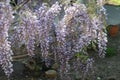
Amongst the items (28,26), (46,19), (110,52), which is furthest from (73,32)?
(110,52)

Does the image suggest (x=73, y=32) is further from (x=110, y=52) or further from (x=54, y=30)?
(x=110, y=52)

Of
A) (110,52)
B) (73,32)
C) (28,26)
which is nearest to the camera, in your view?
(28,26)

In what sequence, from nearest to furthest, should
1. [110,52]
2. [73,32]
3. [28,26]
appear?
1. [28,26]
2. [73,32]
3. [110,52]

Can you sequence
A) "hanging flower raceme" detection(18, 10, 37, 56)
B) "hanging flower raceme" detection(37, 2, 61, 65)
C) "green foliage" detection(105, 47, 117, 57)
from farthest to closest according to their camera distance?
"green foliage" detection(105, 47, 117, 57) → "hanging flower raceme" detection(37, 2, 61, 65) → "hanging flower raceme" detection(18, 10, 37, 56)

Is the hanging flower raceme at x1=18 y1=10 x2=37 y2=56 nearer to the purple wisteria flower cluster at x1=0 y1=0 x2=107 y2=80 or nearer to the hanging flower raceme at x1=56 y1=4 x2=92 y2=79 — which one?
the purple wisteria flower cluster at x1=0 y1=0 x2=107 y2=80

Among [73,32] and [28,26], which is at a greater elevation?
[28,26]

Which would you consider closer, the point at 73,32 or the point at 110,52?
the point at 73,32

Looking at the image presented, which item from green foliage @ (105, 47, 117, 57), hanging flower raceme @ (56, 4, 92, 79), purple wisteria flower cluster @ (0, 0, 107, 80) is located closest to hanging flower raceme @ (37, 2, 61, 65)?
purple wisteria flower cluster @ (0, 0, 107, 80)

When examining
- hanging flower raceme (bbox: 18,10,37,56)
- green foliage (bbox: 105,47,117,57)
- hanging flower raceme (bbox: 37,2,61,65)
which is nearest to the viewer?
hanging flower raceme (bbox: 18,10,37,56)

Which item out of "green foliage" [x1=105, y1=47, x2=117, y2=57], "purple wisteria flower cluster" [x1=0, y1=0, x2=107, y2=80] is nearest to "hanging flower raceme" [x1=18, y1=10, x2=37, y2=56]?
"purple wisteria flower cluster" [x1=0, y1=0, x2=107, y2=80]

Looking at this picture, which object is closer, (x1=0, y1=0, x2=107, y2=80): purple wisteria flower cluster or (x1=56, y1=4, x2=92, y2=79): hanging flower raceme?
(x1=0, y1=0, x2=107, y2=80): purple wisteria flower cluster

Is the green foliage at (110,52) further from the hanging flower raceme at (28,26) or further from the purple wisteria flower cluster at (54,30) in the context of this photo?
the hanging flower raceme at (28,26)

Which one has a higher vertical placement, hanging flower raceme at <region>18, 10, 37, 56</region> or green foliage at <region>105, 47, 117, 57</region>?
hanging flower raceme at <region>18, 10, 37, 56</region>

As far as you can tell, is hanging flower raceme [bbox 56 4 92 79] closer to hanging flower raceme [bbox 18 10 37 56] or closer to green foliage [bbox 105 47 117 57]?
hanging flower raceme [bbox 18 10 37 56]
